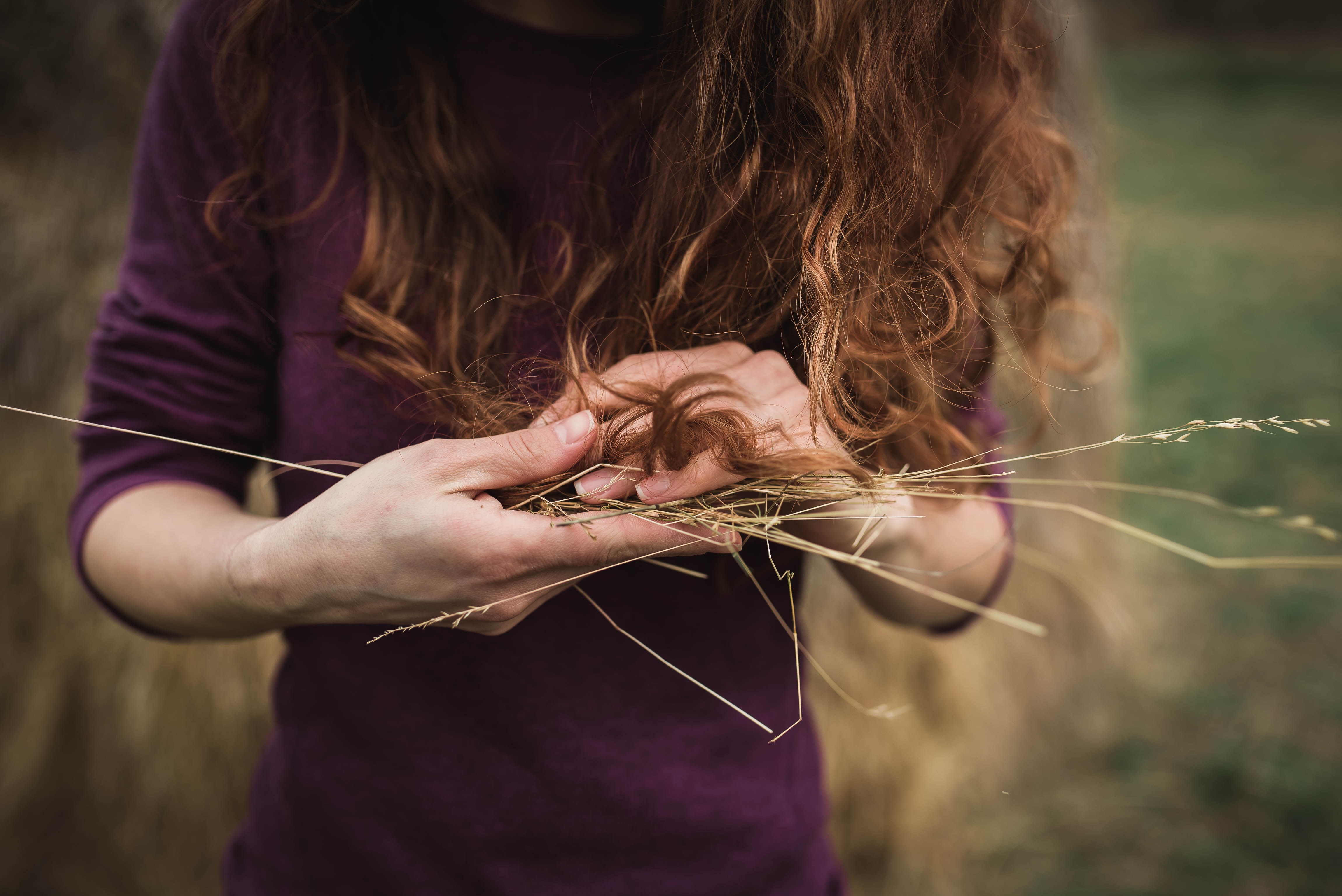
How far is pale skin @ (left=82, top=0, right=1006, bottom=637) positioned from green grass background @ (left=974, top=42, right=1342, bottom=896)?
852 millimetres

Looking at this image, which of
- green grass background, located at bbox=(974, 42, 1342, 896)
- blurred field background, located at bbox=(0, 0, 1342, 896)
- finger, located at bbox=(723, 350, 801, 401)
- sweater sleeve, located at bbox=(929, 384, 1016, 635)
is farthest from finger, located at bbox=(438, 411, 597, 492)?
blurred field background, located at bbox=(0, 0, 1342, 896)

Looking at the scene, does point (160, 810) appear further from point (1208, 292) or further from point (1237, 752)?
point (1208, 292)

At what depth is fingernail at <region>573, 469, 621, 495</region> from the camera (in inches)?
25.3

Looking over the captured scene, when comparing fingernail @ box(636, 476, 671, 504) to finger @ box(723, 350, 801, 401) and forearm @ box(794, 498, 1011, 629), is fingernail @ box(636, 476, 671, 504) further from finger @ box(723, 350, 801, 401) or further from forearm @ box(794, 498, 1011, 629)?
forearm @ box(794, 498, 1011, 629)

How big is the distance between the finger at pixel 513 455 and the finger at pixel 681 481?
61mm

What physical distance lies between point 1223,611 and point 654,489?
3.80m

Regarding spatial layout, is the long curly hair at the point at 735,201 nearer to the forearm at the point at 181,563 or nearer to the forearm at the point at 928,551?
the forearm at the point at 928,551

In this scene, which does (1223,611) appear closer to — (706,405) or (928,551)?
(928,551)

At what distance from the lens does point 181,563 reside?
0.77 metres

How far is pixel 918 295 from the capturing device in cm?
75

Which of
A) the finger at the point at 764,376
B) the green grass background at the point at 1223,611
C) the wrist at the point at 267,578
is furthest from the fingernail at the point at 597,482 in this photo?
the green grass background at the point at 1223,611

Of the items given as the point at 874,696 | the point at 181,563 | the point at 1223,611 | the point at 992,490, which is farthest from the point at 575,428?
the point at 1223,611

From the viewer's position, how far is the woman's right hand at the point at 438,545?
60 centimetres

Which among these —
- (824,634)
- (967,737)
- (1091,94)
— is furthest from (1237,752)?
(1091,94)
